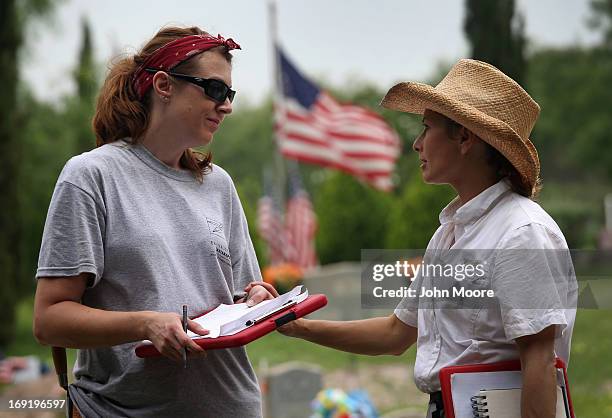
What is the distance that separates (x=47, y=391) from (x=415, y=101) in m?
6.95

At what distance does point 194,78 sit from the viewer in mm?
2412

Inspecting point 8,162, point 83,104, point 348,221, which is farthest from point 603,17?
point 8,162

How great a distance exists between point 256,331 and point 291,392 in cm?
476

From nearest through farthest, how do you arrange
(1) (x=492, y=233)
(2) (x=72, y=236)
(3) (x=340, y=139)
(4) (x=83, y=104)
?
(2) (x=72, y=236) → (1) (x=492, y=233) → (3) (x=340, y=139) → (4) (x=83, y=104)

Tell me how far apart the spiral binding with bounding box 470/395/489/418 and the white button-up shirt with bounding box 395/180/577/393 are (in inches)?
3.7

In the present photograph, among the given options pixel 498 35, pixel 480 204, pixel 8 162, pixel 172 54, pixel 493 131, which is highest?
pixel 172 54

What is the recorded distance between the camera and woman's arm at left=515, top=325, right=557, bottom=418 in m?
2.19

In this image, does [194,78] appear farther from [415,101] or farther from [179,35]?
[415,101]

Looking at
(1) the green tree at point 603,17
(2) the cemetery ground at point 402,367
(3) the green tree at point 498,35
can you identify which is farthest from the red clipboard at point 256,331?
(1) the green tree at point 603,17

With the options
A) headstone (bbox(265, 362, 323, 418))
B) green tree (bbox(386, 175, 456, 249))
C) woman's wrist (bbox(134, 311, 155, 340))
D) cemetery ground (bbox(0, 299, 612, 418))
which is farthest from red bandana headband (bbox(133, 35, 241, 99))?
green tree (bbox(386, 175, 456, 249))

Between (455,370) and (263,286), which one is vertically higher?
(263,286)

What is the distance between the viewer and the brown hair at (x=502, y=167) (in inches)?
96.8

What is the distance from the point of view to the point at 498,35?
13.9 m

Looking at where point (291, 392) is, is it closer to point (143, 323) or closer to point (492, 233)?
point (492, 233)
